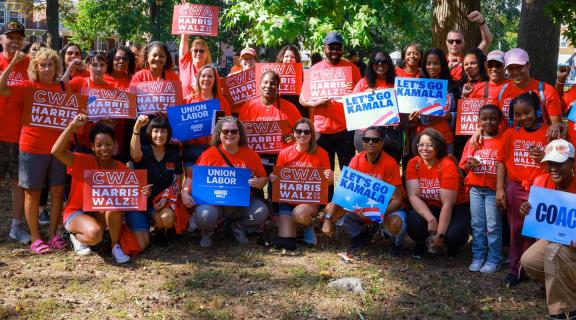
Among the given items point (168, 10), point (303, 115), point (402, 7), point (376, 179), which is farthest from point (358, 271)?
point (168, 10)

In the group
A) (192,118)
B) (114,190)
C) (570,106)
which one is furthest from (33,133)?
(570,106)

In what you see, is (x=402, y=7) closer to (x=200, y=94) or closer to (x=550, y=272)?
(x=200, y=94)

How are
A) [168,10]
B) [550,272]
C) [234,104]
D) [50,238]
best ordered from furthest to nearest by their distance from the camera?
1. [168,10]
2. [234,104]
3. [50,238]
4. [550,272]

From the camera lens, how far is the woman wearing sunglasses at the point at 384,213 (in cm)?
679

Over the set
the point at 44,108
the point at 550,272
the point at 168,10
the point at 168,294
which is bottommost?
the point at 168,294

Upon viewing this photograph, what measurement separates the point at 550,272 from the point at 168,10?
105ft

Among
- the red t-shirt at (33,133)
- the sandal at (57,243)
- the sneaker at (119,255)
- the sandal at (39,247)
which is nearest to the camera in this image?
the sneaker at (119,255)

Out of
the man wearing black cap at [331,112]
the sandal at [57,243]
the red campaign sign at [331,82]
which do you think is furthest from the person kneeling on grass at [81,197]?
the red campaign sign at [331,82]

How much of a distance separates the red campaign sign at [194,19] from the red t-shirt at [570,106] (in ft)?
15.7

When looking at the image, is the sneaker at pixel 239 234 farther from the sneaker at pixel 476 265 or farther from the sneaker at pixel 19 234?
the sneaker at pixel 476 265

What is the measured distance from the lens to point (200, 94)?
7.59 m

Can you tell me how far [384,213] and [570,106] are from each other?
7.52 ft

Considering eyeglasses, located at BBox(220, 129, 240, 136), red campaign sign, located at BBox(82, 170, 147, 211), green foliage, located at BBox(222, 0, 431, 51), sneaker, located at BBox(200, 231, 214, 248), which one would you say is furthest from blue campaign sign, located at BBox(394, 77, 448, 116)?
green foliage, located at BBox(222, 0, 431, 51)

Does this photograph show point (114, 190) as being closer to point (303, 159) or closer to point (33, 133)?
point (33, 133)
